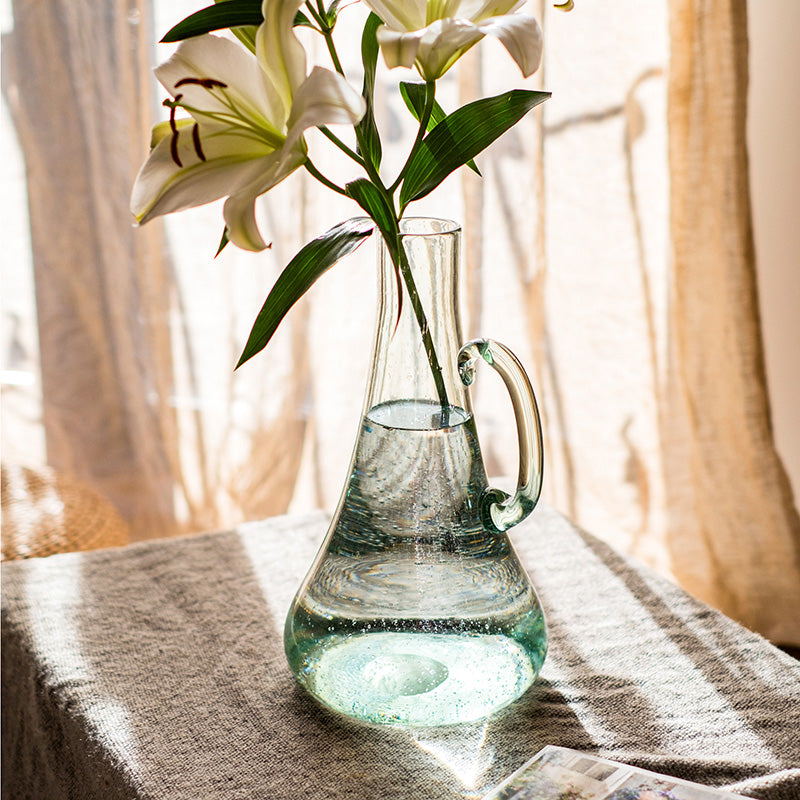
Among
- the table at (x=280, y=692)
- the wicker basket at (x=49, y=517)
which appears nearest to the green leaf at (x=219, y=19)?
the table at (x=280, y=692)

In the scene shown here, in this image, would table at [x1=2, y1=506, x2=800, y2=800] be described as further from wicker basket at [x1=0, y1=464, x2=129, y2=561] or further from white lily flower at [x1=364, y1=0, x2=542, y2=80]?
wicker basket at [x1=0, y1=464, x2=129, y2=561]

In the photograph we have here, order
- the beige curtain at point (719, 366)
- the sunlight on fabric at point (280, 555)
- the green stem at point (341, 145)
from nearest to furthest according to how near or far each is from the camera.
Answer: the green stem at point (341, 145) → the sunlight on fabric at point (280, 555) → the beige curtain at point (719, 366)

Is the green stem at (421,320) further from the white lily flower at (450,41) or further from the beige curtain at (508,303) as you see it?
A: the beige curtain at (508,303)

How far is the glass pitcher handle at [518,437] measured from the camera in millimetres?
672

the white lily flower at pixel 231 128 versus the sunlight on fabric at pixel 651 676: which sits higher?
the white lily flower at pixel 231 128

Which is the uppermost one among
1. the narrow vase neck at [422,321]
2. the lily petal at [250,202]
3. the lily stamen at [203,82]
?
the lily stamen at [203,82]

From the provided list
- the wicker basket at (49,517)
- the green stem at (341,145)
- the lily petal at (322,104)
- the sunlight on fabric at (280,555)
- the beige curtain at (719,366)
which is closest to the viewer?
the lily petal at (322,104)

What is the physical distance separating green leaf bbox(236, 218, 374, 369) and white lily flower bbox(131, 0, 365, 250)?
→ 0.19 ft

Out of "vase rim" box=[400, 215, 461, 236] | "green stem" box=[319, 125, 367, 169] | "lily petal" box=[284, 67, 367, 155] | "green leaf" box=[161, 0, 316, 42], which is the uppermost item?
"green leaf" box=[161, 0, 316, 42]

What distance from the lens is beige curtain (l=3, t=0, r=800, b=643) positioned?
1714mm

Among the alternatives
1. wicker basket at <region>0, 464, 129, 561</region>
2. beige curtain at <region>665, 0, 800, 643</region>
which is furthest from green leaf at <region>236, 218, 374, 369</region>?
beige curtain at <region>665, 0, 800, 643</region>

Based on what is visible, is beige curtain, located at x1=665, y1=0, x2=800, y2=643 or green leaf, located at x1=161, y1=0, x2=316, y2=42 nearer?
green leaf, located at x1=161, y1=0, x2=316, y2=42

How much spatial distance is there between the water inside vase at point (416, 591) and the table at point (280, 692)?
0.10 ft

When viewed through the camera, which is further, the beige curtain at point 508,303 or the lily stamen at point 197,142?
the beige curtain at point 508,303
